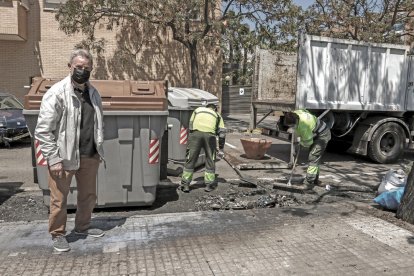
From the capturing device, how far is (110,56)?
16828 millimetres

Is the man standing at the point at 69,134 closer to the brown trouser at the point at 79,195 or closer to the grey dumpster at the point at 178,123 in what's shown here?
the brown trouser at the point at 79,195

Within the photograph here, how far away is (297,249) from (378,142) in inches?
218

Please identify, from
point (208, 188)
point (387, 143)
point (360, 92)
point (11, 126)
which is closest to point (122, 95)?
point (208, 188)

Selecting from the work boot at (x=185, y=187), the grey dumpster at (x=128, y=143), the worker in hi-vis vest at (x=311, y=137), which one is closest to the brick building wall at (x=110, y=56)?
the worker in hi-vis vest at (x=311, y=137)

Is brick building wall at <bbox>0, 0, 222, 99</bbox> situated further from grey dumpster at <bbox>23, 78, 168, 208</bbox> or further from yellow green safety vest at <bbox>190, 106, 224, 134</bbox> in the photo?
grey dumpster at <bbox>23, 78, 168, 208</bbox>

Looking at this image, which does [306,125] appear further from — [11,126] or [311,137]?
Result: [11,126]

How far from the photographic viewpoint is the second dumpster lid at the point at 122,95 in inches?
180

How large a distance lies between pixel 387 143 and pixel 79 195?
23.5ft

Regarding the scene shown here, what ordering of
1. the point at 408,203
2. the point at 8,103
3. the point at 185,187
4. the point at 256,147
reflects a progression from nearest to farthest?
the point at 408,203, the point at 185,187, the point at 256,147, the point at 8,103

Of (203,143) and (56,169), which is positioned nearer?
(56,169)

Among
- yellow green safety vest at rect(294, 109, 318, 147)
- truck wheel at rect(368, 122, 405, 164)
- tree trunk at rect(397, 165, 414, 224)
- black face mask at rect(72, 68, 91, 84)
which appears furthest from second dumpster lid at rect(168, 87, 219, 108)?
black face mask at rect(72, 68, 91, 84)

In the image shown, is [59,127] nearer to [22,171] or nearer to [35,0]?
[22,171]

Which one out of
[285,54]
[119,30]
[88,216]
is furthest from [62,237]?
[119,30]

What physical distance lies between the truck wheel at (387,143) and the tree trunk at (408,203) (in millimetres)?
3983
